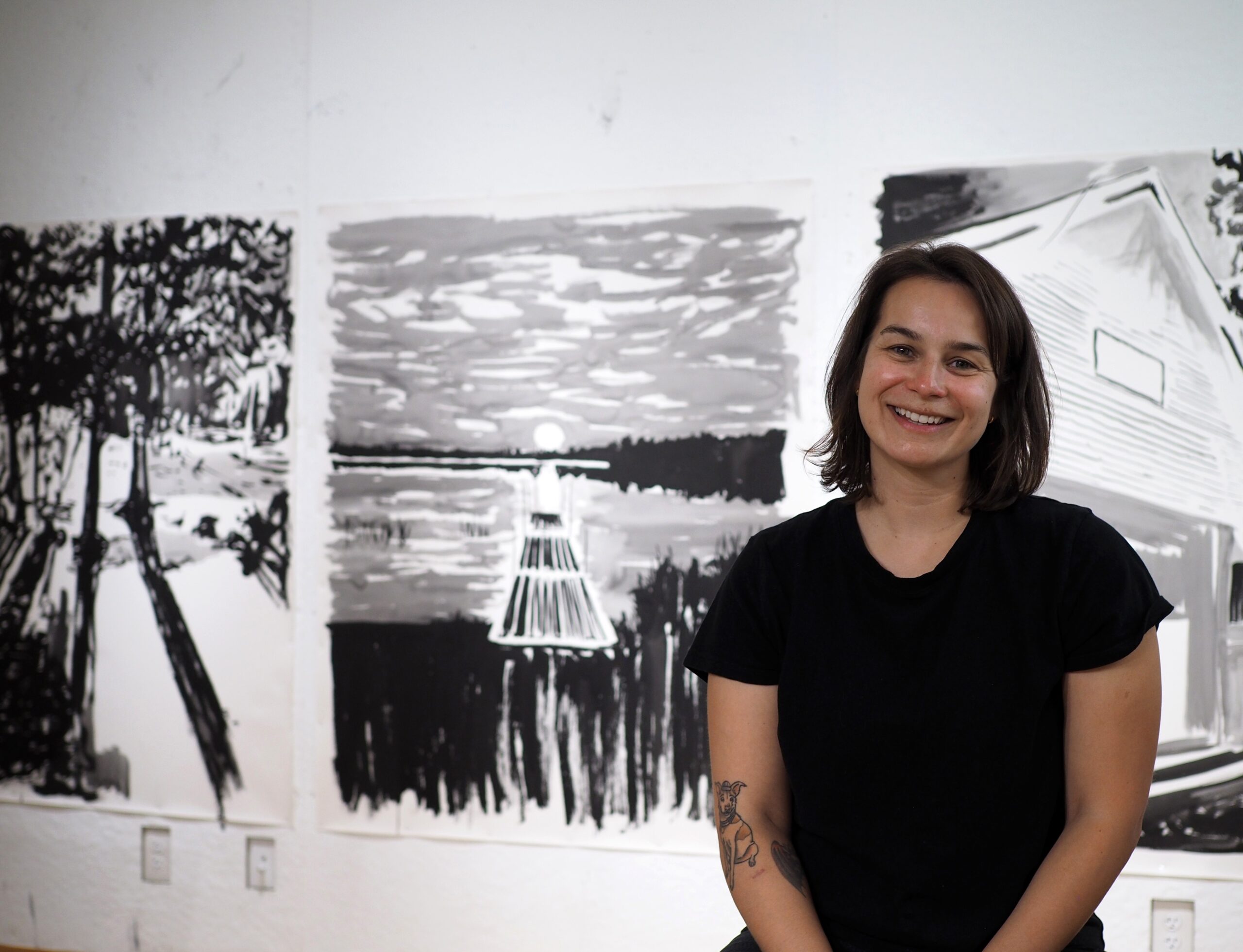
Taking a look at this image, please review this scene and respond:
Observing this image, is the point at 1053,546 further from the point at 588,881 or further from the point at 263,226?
the point at 263,226

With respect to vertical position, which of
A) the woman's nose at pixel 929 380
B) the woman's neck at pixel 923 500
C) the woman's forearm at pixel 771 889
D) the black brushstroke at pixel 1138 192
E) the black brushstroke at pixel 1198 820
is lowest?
the black brushstroke at pixel 1198 820

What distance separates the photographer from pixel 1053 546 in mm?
1179

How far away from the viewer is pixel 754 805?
4.12ft

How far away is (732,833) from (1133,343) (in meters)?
1.40

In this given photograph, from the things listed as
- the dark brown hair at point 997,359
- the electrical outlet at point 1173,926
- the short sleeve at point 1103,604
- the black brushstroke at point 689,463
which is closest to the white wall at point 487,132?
the electrical outlet at point 1173,926

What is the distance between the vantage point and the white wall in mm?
2080

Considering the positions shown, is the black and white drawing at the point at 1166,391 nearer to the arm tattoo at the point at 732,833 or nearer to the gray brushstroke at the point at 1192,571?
the gray brushstroke at the point at 1192,571

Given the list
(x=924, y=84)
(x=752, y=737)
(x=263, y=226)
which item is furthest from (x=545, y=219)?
(x=752, y=737)

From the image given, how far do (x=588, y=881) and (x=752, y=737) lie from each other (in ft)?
3.77

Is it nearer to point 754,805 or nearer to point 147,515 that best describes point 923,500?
point 754,805

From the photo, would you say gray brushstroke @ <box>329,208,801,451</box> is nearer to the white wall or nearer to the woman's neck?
the white wall

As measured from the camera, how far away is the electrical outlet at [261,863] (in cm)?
241

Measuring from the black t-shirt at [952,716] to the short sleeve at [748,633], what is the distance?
1.5 inches

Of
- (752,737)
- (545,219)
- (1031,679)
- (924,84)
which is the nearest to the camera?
(1031,679)
